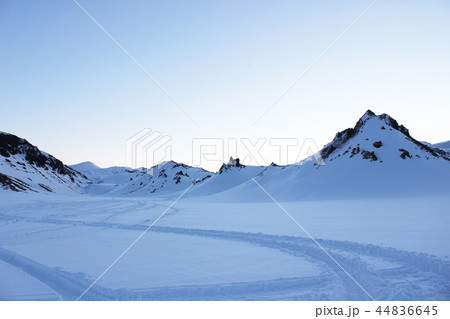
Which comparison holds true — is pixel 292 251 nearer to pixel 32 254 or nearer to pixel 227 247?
pixel 227 247

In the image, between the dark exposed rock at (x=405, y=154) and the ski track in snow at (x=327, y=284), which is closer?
the ski track in snow at (x=327, y=284)

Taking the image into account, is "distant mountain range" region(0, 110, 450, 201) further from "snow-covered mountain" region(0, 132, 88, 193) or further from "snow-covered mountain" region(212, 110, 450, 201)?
"snow-covered mountain" region(0, 132, 88, 193)

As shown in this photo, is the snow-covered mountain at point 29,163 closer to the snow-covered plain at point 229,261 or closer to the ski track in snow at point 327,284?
the snow-covered plain at point 229,261

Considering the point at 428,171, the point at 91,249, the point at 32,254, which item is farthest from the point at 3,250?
the point at 428,171

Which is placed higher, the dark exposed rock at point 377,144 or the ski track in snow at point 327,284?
the dark exposed rock at point 377,144

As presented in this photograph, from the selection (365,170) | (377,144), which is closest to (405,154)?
(377,144)

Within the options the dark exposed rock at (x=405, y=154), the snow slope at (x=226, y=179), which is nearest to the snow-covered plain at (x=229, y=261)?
the dark exposed rock at (x=405, y=154)

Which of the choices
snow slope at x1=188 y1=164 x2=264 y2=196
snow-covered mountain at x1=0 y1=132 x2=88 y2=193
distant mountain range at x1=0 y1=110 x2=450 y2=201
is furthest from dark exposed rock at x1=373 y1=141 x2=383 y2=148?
snow-covered mountain at x1=0 y1=132 x2=88 y2=193

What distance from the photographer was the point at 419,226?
48.5ft

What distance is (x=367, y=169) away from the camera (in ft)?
144

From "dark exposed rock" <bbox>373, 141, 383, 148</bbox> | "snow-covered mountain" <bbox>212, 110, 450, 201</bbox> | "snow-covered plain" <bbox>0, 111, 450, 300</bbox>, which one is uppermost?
"dark exposed rock" <bbox>373, 141, 383, 148</bbox>

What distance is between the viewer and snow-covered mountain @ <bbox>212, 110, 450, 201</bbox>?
38781mm

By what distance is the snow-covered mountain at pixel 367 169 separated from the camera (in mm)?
38781
